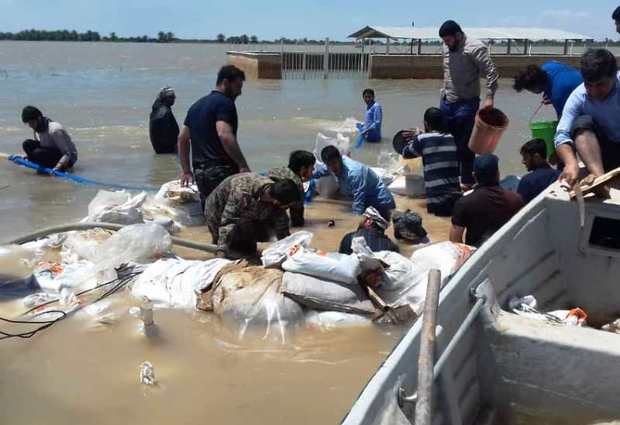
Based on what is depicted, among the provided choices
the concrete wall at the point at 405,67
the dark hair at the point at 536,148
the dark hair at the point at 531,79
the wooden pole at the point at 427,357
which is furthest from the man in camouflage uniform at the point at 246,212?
the concrete wall at the point at 405,67

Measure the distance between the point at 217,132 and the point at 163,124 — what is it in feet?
17.4

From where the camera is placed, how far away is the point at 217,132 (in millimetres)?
4680

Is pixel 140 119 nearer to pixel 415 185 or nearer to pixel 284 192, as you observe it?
pixel 415 185

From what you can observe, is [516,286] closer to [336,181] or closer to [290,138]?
[336,181]

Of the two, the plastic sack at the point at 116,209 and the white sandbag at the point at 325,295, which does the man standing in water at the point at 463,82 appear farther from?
the plastic sack at the point at 116,209

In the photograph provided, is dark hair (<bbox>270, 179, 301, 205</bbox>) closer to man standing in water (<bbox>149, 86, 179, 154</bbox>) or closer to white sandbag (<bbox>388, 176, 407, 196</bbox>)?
white sandbag (<bbox>388, 176, 407, 196</bbox>)

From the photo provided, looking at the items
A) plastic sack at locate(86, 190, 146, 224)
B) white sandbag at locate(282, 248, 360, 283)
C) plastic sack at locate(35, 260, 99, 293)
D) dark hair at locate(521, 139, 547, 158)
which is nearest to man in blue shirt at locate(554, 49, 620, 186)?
dark hair at locate(521, 139, 547, 158)

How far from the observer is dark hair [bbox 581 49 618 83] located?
3375 millimetres

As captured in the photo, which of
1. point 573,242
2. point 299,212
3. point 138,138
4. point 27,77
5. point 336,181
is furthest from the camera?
point 27,77

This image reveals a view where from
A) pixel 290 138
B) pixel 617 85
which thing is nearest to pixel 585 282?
pixel 617 85

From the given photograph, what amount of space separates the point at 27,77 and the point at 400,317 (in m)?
31.2

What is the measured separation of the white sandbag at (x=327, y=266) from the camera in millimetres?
3547

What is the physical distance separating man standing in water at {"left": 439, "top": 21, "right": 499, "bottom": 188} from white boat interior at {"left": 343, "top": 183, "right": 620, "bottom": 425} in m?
3.04

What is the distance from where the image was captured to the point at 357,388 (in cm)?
304
